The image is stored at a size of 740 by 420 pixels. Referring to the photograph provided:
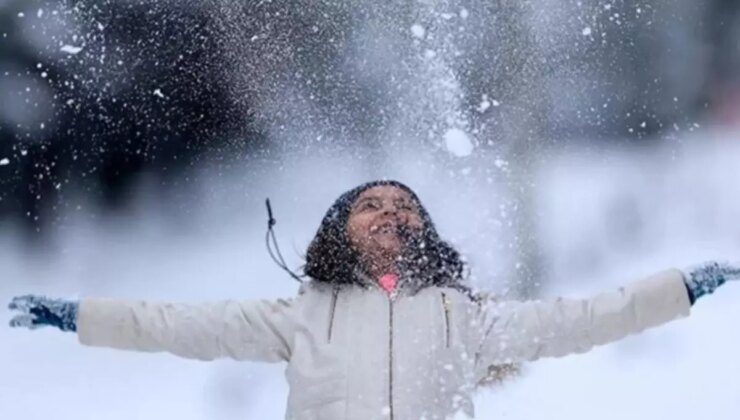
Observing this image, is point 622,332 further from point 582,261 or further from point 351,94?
point 351,94

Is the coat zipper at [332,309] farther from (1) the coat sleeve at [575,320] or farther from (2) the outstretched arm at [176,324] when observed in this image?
(1) the coat sleeve at [575,320]

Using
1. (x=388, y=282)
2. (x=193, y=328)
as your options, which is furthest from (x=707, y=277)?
(x=193, y=328)

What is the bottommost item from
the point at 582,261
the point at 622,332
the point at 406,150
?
the point at 622,332

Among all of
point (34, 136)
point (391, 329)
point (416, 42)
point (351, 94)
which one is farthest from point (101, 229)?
point (391, 329)

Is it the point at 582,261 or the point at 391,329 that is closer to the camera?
the point at 391,329

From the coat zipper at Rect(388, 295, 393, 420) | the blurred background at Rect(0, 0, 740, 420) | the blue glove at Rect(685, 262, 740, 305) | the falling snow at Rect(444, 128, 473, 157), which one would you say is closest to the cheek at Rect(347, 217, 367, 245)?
the coat zipper at Rect(388, 295, 393, 420)

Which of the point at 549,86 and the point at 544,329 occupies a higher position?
the point at 549,86

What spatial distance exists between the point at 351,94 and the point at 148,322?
1.98m

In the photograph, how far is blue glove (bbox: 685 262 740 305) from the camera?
2.55m

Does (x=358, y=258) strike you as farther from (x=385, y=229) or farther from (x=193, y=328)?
(x=193, y=328)

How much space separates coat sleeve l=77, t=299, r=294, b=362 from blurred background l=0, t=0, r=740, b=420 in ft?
4.38

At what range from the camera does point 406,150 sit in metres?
4.24

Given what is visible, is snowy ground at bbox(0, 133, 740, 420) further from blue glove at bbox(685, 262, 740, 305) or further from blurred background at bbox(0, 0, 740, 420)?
blue glove at bbox(685, 262, 740, 305)

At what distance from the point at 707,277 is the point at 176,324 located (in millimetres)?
1257
